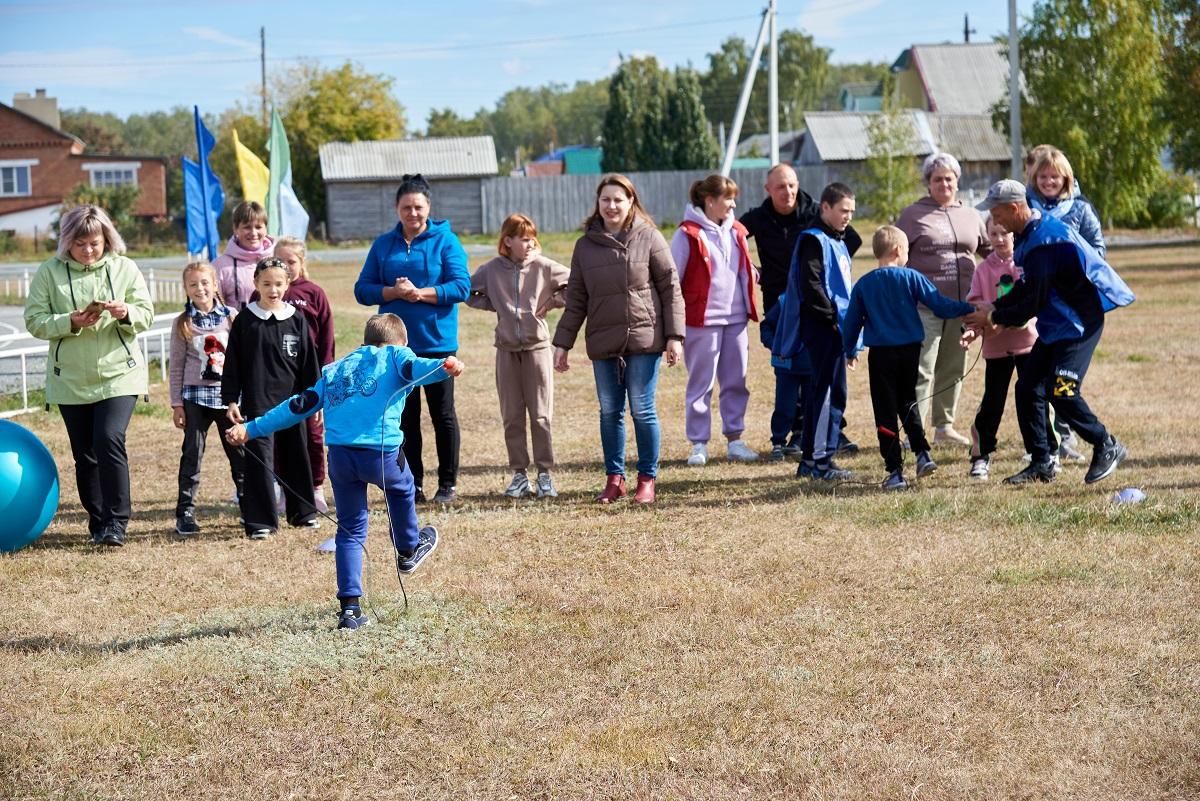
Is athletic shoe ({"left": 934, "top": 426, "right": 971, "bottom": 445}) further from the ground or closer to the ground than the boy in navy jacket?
closer to the ground

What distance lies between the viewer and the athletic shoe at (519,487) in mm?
9133

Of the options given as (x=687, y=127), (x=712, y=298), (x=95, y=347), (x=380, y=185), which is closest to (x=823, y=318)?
(x=712, y=298)

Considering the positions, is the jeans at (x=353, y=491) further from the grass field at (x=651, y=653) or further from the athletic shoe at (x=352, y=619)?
the grass field at (x=651, y=653)

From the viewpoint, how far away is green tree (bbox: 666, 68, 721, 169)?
6081 centimetres

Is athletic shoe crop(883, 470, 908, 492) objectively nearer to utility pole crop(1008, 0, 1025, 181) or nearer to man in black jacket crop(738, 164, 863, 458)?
man in black jacket crop(738, 164, 863, 458)

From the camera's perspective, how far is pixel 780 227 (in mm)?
10172

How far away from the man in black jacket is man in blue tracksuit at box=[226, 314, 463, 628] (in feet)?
15.0

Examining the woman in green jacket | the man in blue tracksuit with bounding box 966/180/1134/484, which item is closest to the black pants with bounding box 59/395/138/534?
the woman in green jacket

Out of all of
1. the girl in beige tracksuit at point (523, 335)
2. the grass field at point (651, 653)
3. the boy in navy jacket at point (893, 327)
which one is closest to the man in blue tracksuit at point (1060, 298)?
the boy in navy jacket at point (893, 327)

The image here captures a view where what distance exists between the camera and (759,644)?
572cm

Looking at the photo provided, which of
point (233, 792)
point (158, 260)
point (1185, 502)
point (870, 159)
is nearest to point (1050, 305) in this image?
point (1185, 502)

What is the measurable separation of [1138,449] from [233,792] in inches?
286

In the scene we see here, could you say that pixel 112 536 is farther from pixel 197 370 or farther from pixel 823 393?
pixel 823 393

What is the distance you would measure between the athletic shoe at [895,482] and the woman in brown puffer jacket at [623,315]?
1.51m
